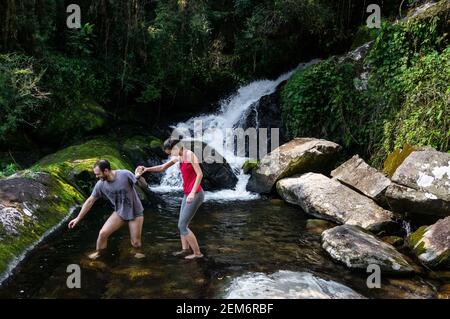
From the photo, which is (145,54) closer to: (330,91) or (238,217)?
(330,91)

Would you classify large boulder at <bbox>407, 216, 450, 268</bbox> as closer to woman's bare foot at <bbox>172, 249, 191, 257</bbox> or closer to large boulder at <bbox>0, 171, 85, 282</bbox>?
woman's bare foot at <bbox>172, 249, 191, 257</bbox>

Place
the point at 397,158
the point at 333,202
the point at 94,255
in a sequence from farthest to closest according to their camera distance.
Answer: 1. the point at 397,158
2. the point at 333,202
3. the point at 94,255

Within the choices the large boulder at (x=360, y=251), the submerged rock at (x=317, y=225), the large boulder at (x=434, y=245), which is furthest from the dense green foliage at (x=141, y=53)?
the large boulder at (x=434, y=245)

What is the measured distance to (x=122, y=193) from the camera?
233 inches

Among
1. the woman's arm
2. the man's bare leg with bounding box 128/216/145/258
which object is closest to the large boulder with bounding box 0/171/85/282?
the man's bare leg with bounding box 128/216/145/258

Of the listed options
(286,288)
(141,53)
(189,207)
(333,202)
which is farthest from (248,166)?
(286,288)

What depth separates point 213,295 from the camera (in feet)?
16.0

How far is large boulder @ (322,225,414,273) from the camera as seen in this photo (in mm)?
5930

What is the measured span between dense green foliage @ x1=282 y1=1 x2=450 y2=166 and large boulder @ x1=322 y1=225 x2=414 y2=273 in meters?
3.59

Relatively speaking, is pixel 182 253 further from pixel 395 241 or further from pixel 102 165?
pixel 395 241

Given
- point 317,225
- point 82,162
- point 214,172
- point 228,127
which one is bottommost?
point 317,225

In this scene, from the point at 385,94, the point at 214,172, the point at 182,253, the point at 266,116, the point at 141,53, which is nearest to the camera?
the point at 182,253

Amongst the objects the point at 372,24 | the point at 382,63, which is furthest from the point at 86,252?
the point at 372,24

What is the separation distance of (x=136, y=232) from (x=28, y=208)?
1.89 metres
